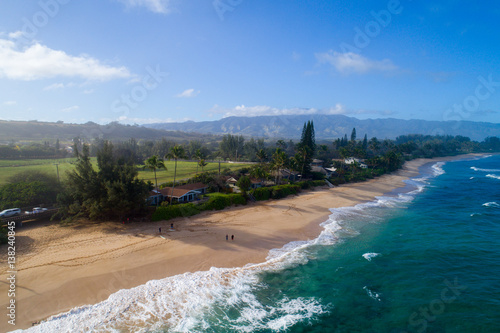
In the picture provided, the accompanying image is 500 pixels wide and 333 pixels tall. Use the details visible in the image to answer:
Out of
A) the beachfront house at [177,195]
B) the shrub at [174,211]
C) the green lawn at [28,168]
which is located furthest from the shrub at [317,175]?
the green lawn at [28,168]

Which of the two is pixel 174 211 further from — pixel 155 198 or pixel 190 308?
pixel 190 308

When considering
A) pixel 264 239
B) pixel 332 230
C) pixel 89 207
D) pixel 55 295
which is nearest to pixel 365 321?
pixel 264 239

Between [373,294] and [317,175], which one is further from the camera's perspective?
[317,175]

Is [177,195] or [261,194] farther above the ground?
[177,195]

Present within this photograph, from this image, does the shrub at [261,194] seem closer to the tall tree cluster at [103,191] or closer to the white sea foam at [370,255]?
the tall tree cluster at [103,191]

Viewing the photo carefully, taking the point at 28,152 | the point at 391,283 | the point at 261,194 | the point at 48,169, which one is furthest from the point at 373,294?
the point at 28,152

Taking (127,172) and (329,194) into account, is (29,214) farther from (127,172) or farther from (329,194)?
(329,194)

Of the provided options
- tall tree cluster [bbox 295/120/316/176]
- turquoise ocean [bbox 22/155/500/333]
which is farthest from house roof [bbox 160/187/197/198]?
tall tree cluster [bbox 295/120/316/176]
